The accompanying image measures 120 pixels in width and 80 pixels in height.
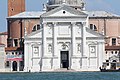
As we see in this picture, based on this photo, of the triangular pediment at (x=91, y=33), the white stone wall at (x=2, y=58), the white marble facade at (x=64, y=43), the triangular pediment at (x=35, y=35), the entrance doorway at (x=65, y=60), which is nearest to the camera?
the white marble facade at (x=64, y=43)

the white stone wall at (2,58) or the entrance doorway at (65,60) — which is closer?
the entrance doorway at (65,60)

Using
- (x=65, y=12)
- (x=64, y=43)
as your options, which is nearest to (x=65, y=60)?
(x=64, y=43)

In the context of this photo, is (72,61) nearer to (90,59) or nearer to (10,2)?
(90,59)

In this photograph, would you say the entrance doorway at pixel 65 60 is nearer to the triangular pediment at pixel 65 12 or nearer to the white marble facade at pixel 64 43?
the white marble facade at pixel 64 43

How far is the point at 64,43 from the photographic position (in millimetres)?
137625

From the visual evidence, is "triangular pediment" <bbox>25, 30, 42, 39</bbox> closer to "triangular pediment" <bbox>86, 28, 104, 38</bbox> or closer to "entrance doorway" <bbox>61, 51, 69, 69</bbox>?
"entrance doorway" <bbox>61, 51, 69, 69</bbox>

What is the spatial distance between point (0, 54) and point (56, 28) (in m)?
9.85

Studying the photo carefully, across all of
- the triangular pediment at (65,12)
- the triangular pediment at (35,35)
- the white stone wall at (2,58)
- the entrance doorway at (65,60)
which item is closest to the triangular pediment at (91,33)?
the triangular pediment at (65,12)

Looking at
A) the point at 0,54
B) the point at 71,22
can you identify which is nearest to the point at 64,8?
the point at 71,22

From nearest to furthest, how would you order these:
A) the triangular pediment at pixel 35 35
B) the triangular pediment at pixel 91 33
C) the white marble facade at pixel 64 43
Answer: the white marble facade at pixel 64 43
the triangular pediment at pixel 91 33
the triangular pediment at pixel 35 35

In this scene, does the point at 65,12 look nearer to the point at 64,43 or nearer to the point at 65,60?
the point at 64,43

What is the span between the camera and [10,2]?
15650cm

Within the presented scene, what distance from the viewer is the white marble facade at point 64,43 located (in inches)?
5404

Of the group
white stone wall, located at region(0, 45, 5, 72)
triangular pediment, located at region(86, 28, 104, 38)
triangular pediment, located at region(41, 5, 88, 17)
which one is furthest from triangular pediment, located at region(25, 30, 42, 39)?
triangular pediment, located at region(86, 28, 104, 38)
